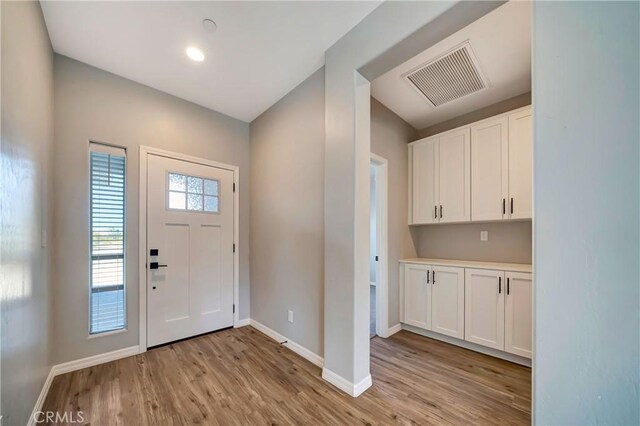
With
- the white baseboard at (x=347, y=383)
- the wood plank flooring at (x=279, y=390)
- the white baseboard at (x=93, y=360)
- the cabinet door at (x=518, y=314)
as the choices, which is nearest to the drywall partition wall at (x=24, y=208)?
the white baseboard at (x=93, y=360)

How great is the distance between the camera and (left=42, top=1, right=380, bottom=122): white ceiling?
1.79 metres

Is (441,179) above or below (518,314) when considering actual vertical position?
above

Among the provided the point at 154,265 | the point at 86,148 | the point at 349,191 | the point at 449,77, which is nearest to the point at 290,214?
the point at 349,191

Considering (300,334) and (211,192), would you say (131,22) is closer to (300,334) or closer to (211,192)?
(211,192)

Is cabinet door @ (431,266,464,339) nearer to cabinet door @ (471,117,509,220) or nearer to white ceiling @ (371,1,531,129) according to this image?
cabinet door @ (471,117,509,220)

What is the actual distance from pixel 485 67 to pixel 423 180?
1366 millimetres

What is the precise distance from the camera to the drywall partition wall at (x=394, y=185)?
10.1 ft

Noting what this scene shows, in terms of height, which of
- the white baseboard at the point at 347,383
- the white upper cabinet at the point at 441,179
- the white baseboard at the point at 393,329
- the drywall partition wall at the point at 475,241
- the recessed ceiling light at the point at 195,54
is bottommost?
the white baseboard at the point at 393,329

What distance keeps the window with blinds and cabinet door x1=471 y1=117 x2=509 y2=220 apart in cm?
383

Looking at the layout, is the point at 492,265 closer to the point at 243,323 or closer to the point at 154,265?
the point at 243,323

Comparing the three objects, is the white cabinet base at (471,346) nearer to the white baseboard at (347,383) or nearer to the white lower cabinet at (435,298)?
the white lower cabinet at (435,298)

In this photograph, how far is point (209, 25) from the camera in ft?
6.30

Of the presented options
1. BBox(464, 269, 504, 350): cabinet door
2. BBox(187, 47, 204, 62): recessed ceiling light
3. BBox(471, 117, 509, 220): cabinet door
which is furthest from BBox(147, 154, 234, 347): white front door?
BBox(471, 117, 509, 220): cabinet door

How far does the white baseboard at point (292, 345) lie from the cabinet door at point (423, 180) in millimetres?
2098
